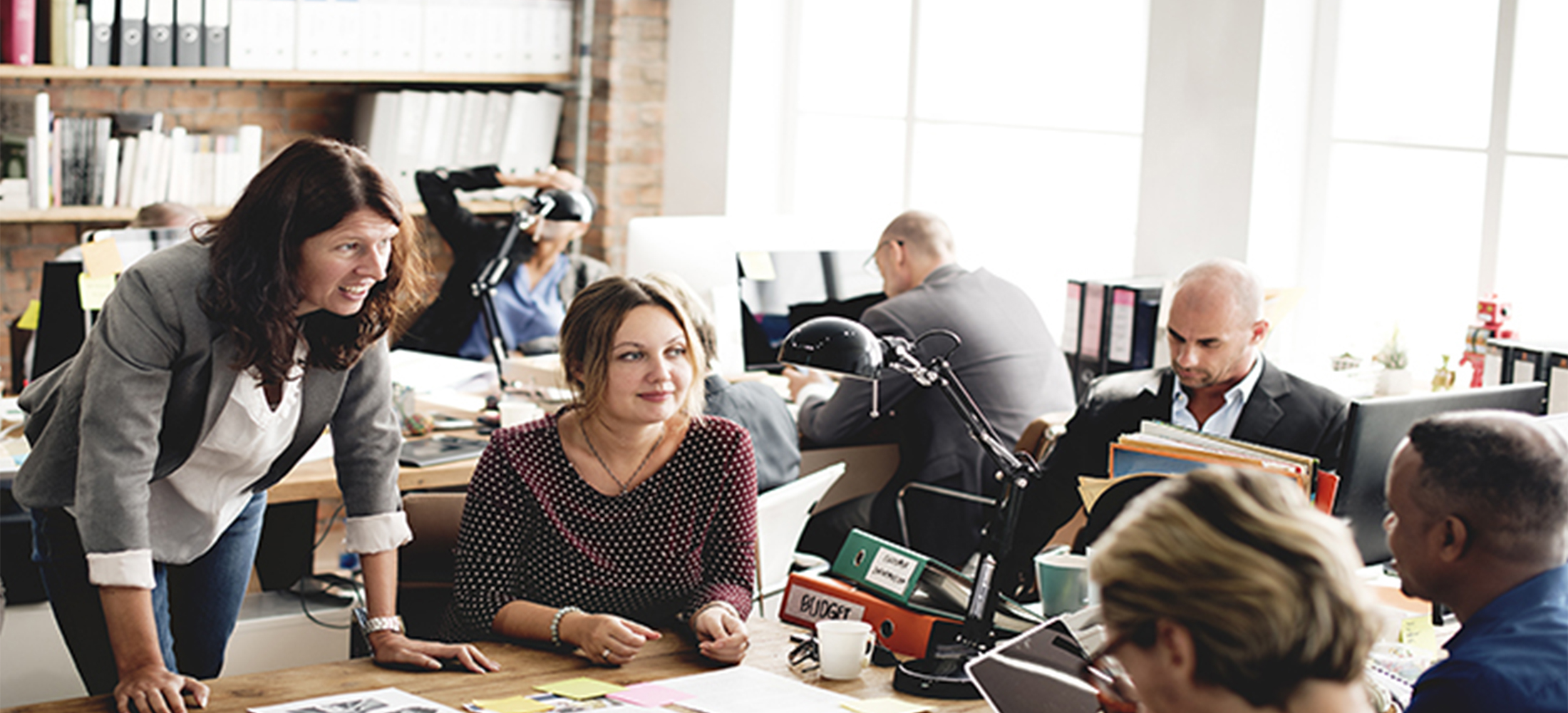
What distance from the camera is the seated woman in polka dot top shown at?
83.1 inches

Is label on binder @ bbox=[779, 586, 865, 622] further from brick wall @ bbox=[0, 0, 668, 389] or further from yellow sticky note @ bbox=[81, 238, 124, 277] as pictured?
brick wall @ bbox=[0, 0, 668, 389]

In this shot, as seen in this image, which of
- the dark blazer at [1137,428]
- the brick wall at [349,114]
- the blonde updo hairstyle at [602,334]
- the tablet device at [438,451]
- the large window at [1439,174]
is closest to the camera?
the blonde updo hairstyle at [602,334]

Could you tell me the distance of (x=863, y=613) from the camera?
6.65 ft

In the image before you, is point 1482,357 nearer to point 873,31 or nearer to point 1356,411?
point 1356,411

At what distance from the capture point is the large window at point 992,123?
4.41 metres

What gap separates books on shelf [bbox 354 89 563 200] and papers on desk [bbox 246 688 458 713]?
12.3 feet

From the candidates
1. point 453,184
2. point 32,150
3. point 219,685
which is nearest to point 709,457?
point 219,685

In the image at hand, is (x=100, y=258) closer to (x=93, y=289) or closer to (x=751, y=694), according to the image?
(x=93, y=289)

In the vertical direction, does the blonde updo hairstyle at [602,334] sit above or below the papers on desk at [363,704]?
above

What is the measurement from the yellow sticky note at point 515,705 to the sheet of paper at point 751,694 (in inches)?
6.5

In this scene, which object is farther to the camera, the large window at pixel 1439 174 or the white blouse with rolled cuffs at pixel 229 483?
the large window at pixel 1439 174

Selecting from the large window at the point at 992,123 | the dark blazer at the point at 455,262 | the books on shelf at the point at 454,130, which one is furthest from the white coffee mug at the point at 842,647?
the books on shelf at the point at 454,130

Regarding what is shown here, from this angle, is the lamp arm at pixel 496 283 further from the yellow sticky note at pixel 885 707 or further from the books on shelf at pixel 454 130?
the yellow sticky note at pixel 885 707

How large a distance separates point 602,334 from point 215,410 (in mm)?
565
